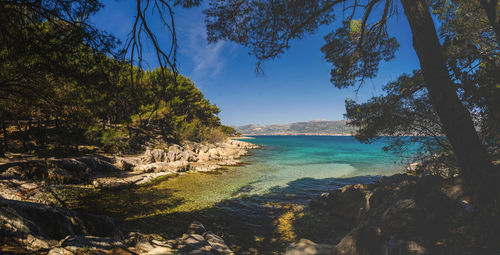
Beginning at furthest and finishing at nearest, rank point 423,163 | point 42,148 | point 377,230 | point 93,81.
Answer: point 42,148, point 423,163, point 93,81, point 377,230

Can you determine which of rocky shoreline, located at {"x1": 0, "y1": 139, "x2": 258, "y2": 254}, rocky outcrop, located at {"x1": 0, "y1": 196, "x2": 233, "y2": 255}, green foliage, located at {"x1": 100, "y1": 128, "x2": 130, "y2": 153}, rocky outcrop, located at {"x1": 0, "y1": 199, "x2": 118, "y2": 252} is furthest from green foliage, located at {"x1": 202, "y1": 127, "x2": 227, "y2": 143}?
rocky outcrop, located at {"x1": 0, "y1": 196, "x2": 233, "y2": 255}

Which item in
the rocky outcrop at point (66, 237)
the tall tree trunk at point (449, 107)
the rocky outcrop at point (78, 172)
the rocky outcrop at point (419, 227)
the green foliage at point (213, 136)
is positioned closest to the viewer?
the rocky outcrop at point (66, 237)

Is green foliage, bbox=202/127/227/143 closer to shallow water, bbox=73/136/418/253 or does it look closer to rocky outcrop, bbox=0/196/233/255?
shallow water, bbox=73/136/418/253

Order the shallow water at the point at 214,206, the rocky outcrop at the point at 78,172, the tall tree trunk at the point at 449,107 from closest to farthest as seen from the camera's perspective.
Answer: the tall tree trunk at the point at 449,107 < the shallow water at the point at 214,206 < the rocky outcrop at the point at 78,172

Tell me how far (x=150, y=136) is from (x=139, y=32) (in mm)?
29542

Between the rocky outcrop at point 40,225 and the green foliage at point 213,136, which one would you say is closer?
the rocky outcrop at point 40,225

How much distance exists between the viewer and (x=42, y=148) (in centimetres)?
1160

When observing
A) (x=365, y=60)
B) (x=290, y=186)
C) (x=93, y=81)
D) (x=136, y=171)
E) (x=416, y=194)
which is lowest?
(x=290, y=186)

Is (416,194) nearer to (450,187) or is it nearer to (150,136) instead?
(450,187)

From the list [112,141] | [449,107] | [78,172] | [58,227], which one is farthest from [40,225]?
[112,141]

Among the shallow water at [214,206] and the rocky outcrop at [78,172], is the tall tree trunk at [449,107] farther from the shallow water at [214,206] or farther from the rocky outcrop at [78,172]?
the rocky outcrop at [78,172]

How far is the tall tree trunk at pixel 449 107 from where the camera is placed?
11.1ft

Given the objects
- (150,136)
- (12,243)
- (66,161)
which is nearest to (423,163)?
(12,243)

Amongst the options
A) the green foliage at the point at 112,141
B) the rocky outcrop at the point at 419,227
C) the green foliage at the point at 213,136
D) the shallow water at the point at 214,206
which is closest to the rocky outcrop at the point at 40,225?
the shallow water at the point at 214,206
